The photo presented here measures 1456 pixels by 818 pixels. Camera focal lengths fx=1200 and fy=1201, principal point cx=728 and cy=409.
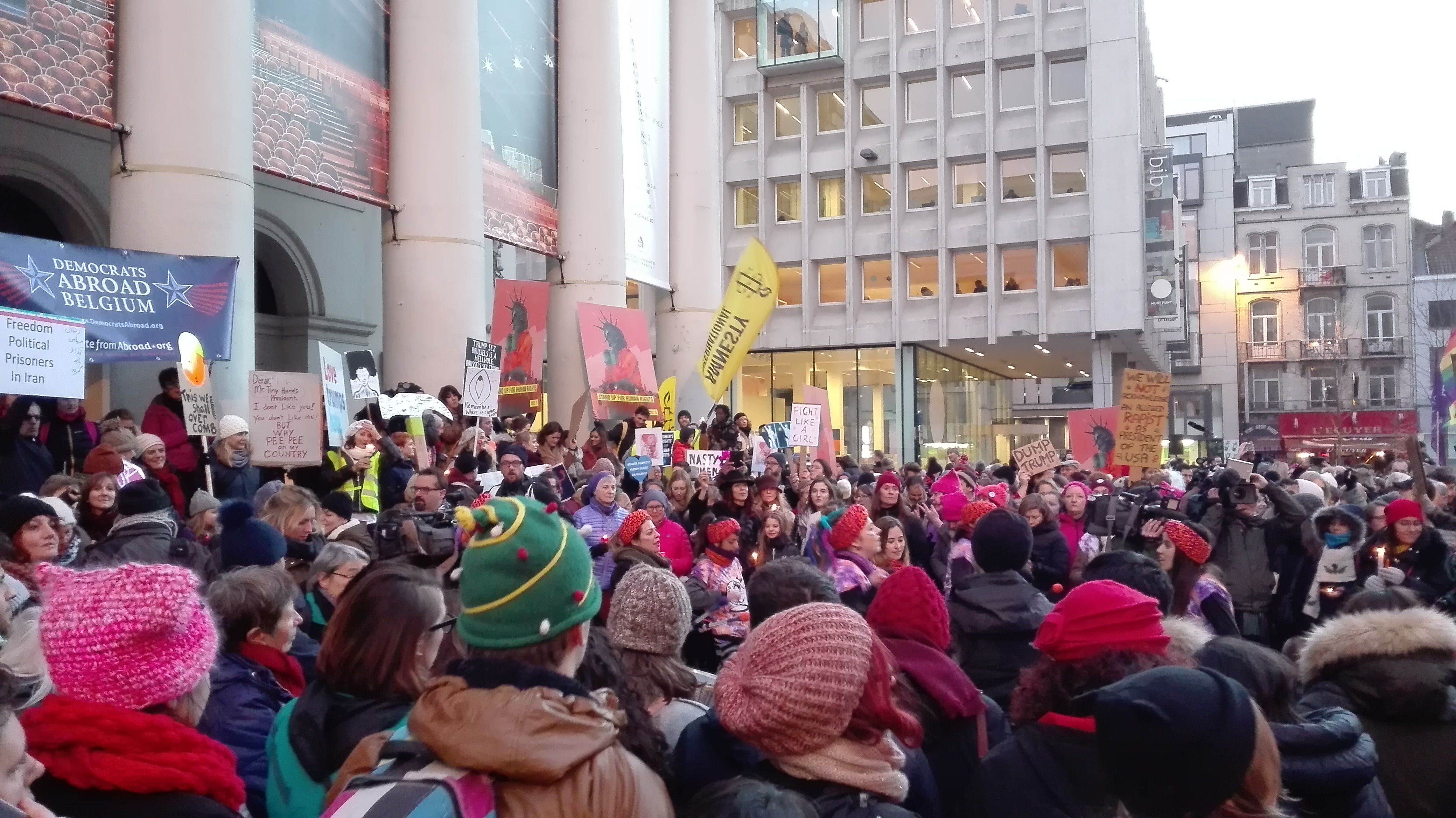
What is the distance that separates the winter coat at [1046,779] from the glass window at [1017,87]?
35905 millimetres

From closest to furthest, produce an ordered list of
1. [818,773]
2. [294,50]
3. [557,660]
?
[557,660] → [818,773] → [294,50]

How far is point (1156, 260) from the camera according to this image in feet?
116

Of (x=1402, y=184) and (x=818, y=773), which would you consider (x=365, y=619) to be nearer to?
(x=818, y=773)

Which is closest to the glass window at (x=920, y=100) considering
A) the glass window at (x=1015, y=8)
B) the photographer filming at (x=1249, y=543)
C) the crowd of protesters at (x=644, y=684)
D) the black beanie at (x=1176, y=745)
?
the glass window at (x=1015, y=8)

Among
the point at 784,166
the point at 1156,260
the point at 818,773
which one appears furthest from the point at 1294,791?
the point at 784,166

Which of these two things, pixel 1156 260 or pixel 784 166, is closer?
pixel 1156 260

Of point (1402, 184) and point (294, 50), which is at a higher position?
point (1402, 184)

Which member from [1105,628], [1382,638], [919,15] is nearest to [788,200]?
[919,15]

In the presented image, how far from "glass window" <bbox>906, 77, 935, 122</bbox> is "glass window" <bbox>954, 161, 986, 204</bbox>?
1.97 m

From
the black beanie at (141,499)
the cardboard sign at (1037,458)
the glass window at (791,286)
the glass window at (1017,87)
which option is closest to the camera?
the black beanie at (141,499)

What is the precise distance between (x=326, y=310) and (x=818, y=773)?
60.2ft

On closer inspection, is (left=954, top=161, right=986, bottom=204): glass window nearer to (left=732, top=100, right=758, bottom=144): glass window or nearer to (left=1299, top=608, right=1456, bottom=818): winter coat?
(left=732, top=100, right=758, bottom=144): glass window

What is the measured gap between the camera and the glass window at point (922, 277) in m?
38.0

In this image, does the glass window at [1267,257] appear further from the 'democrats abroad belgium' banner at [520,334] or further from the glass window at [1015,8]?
the 'democrats abroad belgium' banner at [520,334]
